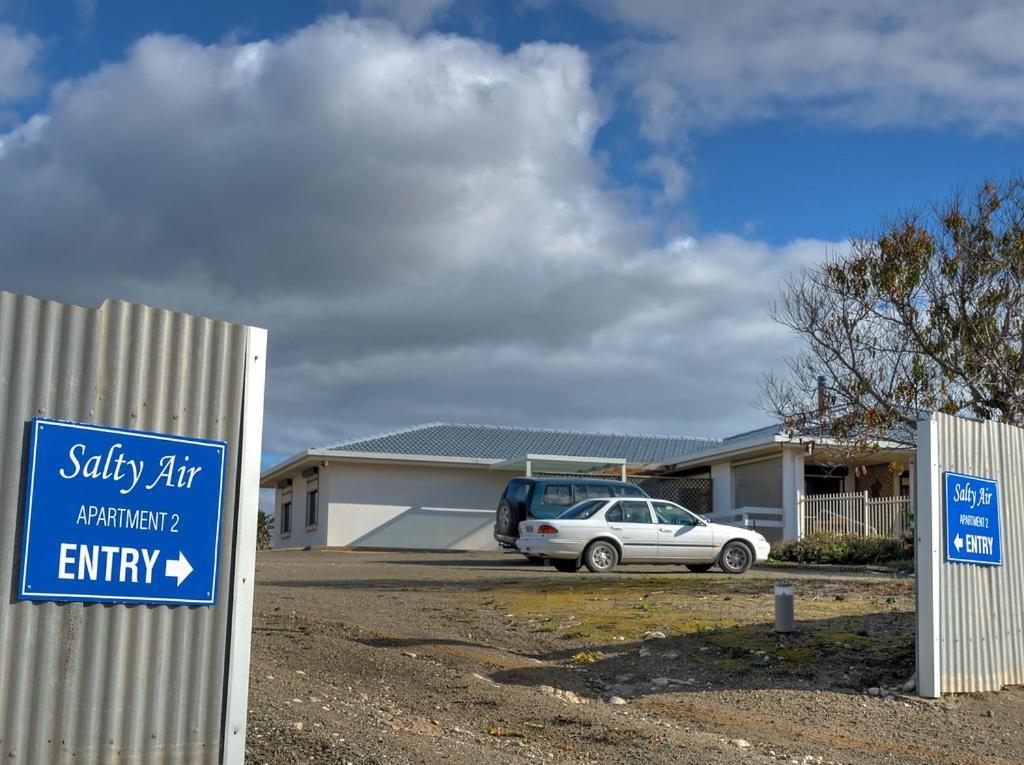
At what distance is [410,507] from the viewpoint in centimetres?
3466

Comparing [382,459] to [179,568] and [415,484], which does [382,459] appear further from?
[179,568]

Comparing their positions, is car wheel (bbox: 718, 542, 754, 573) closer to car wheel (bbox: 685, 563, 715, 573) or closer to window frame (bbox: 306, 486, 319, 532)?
car wheel (bbox: 685, 563, 715, 573)

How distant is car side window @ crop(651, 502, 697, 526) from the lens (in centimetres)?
2178

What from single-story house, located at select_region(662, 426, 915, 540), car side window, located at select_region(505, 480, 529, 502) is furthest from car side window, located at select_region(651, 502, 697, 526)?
single-story house, located at select_region(662, 426, 915, 540)

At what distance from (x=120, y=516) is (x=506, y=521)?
1938 cm

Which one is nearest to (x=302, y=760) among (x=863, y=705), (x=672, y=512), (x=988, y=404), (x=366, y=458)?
(x=863, y=705)

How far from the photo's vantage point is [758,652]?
37.3 ft

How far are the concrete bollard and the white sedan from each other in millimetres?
9071

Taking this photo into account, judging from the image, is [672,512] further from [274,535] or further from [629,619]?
[274,535]

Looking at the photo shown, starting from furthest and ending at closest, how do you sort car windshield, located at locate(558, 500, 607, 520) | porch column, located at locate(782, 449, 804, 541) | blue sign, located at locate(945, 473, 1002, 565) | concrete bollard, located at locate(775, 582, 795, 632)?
porch column, located at locate(782, 449, 804, 541)
car windshield, located at locate(558, 500, 607, 520)
concrete bollard, located at locate(775, 582, 795, 632)
blue sign, located at locate(945, 473, 1002, 565)

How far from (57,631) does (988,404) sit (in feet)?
47.7

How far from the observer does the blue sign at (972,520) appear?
32.8 feet

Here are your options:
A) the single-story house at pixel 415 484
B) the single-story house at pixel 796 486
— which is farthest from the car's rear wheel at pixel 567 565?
the single-story house at pixel 415 484

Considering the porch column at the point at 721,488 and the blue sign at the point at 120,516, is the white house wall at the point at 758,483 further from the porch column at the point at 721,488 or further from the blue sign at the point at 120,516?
the blue sign at the point at 120,516
